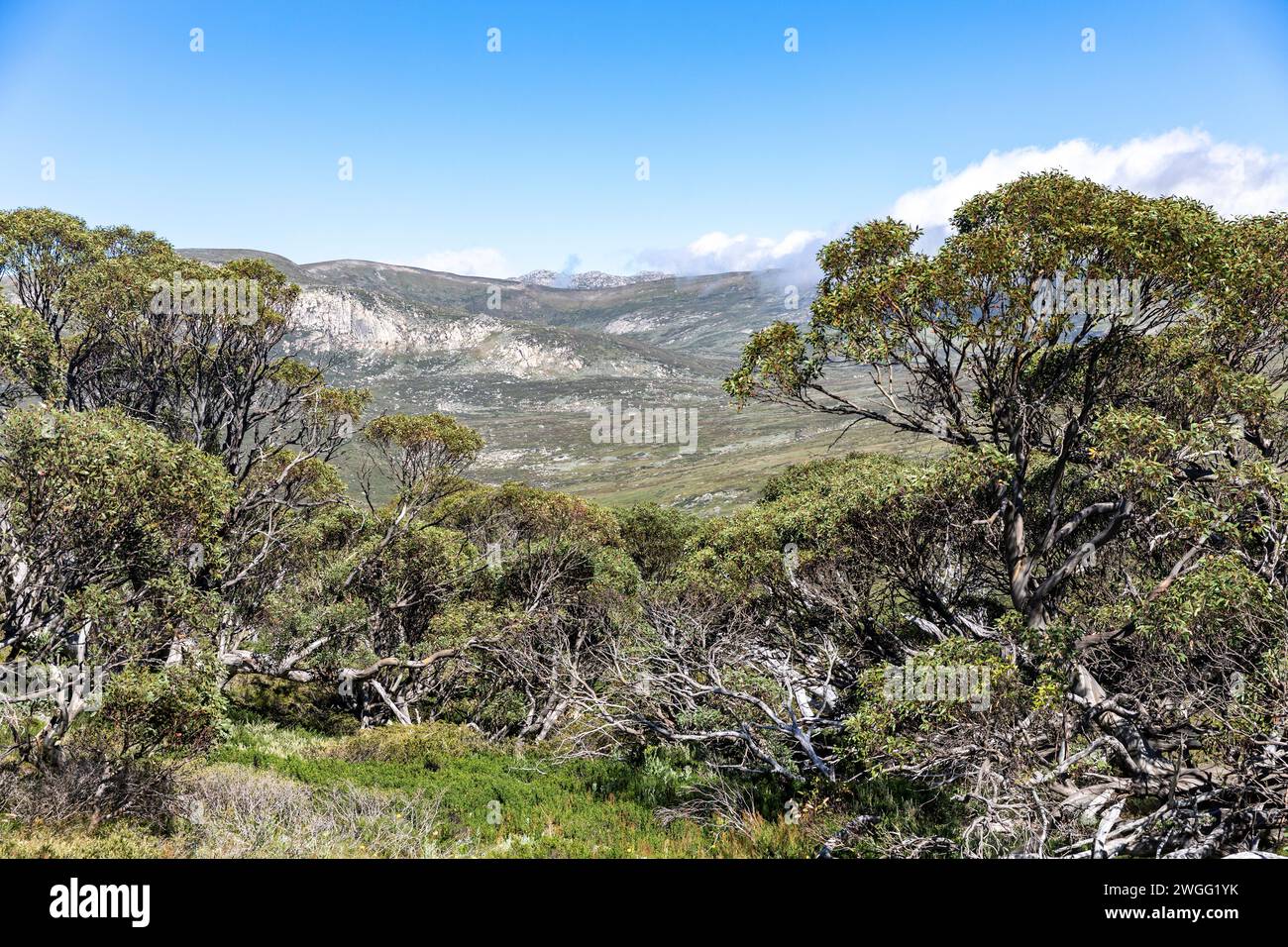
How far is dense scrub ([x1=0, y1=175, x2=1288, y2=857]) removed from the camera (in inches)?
359

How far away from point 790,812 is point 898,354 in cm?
872

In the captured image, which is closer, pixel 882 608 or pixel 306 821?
pixel 306 821

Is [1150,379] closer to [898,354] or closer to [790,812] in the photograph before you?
[898,354]

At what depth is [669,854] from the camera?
35.0 ft

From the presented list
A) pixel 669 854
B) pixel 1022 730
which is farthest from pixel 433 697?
pixel 1022 730

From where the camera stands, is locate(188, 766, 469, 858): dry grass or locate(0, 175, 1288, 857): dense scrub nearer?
locate(0, 175, 1288, 857): dense scrub

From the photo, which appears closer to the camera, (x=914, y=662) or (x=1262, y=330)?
(x=914, y=662)

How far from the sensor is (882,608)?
1658 centimetres

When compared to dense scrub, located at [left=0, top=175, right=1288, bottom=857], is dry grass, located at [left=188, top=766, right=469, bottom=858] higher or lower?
lower

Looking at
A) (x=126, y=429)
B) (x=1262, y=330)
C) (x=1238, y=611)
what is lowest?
(x=1238, y=611)

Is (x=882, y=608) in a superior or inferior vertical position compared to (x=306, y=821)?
superior

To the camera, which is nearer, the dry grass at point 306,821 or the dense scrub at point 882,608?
the dense scrub at point 882,608

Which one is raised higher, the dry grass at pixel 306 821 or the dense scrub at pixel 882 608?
the dense scrub at pixel 882 608

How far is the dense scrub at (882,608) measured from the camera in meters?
9.12
